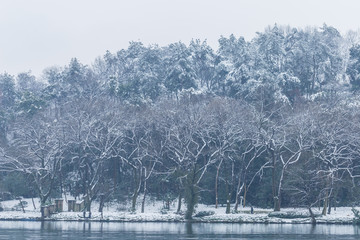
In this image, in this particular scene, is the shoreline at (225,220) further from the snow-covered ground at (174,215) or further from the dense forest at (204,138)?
the dense forest at (204,138)

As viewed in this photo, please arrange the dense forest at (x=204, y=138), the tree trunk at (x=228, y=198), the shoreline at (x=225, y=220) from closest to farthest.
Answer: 1. the shoreline at (x=225, y=220)
2. the dense forest at (x=204, y=138)
3. the tree trunk at (x=228, y=198)

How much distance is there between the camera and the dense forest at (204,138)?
6009 centimetres

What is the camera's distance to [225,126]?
62.5m

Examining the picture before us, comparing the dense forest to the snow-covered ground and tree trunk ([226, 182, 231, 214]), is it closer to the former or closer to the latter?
tree trunk ([226, 182, 231, 214])

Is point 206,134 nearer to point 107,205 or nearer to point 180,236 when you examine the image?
point 107,205

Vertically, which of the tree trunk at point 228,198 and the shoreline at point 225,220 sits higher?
the tree trunk at point 228,198

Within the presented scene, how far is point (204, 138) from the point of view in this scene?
6738 cm

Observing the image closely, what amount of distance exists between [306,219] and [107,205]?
76.1ft

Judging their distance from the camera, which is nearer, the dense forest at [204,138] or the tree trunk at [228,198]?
the dense forest at [204,138]

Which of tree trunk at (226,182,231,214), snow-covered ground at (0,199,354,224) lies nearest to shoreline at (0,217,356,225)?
snow-covered ground at (0,199,354,224)

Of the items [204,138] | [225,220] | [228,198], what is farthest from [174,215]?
[204,138]

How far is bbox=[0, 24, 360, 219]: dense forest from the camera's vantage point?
60094 millimetres

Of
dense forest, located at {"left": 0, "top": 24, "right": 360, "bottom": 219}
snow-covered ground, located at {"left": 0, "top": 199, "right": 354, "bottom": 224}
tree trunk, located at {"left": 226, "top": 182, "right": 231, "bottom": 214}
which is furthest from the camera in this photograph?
tree trunk, located at {"left": 226, "top": 182, "right": 231, "bottom": 214}

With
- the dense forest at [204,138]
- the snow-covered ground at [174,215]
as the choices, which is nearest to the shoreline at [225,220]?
the snow-covered ground at [174,215]
